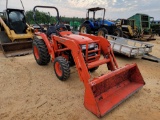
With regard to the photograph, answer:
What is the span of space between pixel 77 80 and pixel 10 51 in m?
3.63

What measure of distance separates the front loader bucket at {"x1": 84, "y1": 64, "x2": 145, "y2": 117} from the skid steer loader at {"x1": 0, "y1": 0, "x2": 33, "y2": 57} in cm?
419

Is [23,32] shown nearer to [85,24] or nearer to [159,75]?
[85,24]

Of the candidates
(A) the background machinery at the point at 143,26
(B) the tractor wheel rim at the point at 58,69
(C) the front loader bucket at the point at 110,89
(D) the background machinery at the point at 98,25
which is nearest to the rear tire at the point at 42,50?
(B) the tractor wheel rim at the point at 58,69

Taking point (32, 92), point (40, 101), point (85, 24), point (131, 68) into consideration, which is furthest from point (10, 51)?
point (85, 24)

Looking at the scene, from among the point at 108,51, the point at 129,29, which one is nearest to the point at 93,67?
the point at 108,51

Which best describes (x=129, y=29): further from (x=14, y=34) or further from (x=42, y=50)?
(x=42, y=50)

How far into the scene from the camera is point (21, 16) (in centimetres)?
768

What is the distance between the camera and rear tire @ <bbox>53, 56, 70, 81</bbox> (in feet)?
11.6

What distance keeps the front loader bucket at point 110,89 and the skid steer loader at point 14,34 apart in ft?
13.8

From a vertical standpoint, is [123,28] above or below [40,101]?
above

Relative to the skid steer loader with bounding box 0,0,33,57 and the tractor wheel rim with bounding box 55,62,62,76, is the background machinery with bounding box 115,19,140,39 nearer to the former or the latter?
the skid steer loader with bounding box 0,0,33,57

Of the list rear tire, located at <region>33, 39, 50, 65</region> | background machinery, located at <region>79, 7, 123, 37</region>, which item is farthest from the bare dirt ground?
background machinery, located at <region>79, 7, 123, 37</region>

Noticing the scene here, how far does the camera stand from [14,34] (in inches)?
262

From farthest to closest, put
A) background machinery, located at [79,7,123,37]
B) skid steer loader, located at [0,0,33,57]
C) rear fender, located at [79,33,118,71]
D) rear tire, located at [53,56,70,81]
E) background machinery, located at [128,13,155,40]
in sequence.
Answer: background machinery, located at [128,13,155,40]
background machinery, located at [79,7,123,37]
skid steer loader, located at [0,0,33,57]
rear fender, located at [79,33,118,71]
rear tire, located at [53,56,70,81]
